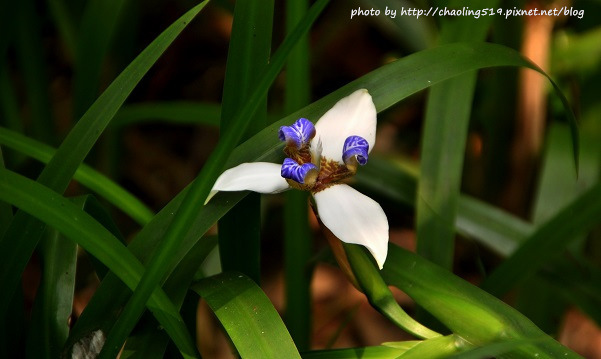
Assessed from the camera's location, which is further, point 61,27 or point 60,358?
point 61,27

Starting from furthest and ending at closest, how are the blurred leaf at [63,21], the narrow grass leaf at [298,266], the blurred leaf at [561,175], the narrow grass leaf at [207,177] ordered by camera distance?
the blurred leaf at [63,21]
the blurred leaf at [561,175]
the narrow grass leaf at [298,266]
the narrow grass leaf at [207,177]

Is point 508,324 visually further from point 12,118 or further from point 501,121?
point 12,118

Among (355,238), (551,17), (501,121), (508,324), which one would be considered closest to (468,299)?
(508,324)

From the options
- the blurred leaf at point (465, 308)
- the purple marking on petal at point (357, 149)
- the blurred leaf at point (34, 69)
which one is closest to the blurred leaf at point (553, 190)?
the blurred leaf at point (465, 308)

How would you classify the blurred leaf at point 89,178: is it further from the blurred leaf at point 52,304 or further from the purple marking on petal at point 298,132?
the purple marking on petal at point 298,132

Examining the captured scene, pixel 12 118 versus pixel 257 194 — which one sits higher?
pixel 12 118

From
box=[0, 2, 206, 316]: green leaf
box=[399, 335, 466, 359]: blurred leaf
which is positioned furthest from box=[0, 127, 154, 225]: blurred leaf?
box=[399, 335, 466, 359]: blurred leaf

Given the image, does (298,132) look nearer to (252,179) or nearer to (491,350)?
(252,179)
